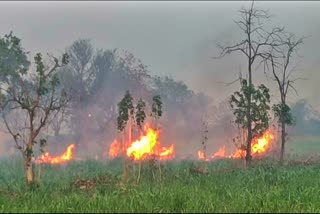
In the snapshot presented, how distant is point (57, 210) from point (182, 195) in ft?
12.2

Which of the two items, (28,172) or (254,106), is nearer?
(28,172)

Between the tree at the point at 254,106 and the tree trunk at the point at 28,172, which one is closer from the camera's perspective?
the tree trunk at the point at 28,172

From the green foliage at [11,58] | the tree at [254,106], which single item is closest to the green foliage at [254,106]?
the tree at [254,106]

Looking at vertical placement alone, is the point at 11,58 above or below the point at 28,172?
above

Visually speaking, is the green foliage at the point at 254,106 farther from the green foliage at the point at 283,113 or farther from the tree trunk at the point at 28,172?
the tree trunk at the point at 28,172

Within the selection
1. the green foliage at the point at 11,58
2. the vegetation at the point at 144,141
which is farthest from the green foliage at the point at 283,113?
the green foliage at the point at 11,58

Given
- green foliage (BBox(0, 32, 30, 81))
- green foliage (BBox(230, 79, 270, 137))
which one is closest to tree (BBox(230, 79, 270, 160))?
green foliage (BBox(230, 79, 270, 137))

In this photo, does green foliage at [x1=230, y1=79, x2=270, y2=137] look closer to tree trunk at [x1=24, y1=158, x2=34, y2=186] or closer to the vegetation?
the vegetation

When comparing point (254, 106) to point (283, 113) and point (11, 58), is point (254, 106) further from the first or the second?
point (11, 58)

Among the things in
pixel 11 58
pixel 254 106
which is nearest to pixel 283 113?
pixel 254 106

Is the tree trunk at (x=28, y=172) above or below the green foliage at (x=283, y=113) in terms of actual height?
below

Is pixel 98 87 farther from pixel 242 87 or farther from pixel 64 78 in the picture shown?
pixel 242 87

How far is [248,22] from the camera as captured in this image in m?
32.2

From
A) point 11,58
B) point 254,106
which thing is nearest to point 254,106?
point 254,106
